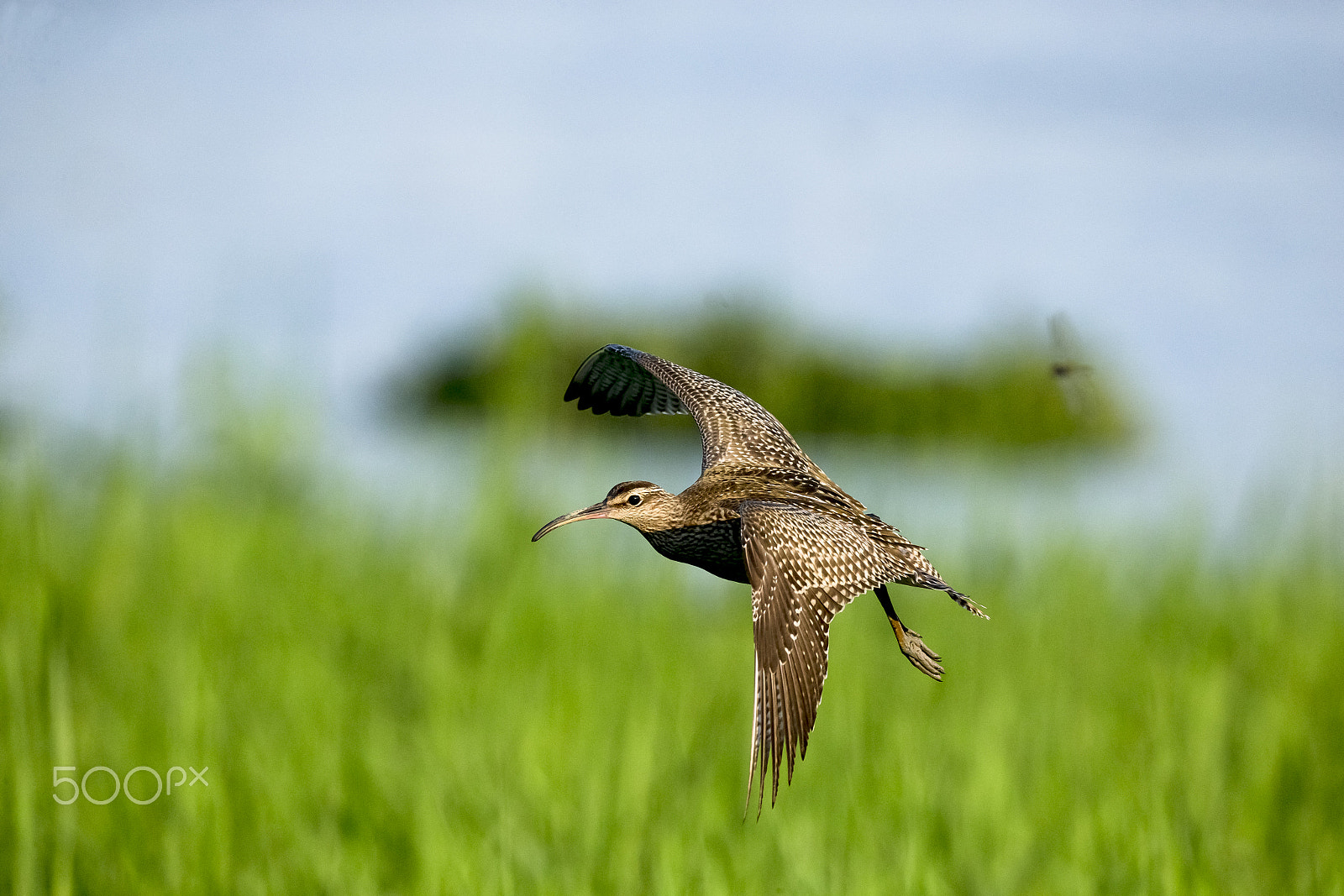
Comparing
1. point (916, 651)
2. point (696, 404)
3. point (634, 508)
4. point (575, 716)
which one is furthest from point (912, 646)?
point (575, 716)

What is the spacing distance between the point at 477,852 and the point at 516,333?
566cm

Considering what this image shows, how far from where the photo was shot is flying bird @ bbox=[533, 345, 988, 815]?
1875mm

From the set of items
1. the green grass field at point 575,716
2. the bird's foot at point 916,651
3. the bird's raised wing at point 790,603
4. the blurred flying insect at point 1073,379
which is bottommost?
the green grass field at point 575,716

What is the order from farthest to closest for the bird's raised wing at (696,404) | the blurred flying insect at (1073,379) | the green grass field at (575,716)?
1. the green grass field at (575,716)
2. the bird's raised wing at (696,404)
3. the blurred flying insect at (1073,379)

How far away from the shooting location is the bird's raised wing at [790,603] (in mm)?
1830

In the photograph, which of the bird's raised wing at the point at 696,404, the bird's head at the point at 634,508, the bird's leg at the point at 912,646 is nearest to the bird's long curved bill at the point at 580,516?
the bird's head at the point at 634,508

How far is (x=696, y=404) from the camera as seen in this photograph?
3.24m

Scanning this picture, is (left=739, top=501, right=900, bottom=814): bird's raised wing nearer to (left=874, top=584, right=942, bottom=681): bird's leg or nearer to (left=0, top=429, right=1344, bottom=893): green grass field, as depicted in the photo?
(left=874, top=584, right=942, bottom=681): bird's leg

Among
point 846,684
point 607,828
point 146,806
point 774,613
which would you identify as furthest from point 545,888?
point 774,613

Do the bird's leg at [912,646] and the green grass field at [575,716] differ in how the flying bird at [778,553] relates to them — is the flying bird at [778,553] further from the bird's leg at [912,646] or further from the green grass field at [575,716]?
the green grass field at [575,716]

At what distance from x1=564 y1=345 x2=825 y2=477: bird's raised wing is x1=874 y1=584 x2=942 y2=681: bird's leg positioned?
54 cm

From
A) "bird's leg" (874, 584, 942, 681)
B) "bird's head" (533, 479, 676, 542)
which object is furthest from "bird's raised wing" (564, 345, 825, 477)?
"bird's leg" (874, 584, 942, 681)

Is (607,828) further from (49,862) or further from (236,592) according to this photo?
(236,592)

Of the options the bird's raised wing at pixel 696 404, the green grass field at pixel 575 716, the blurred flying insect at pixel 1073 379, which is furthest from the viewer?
the green grass field at pixel 575 716
